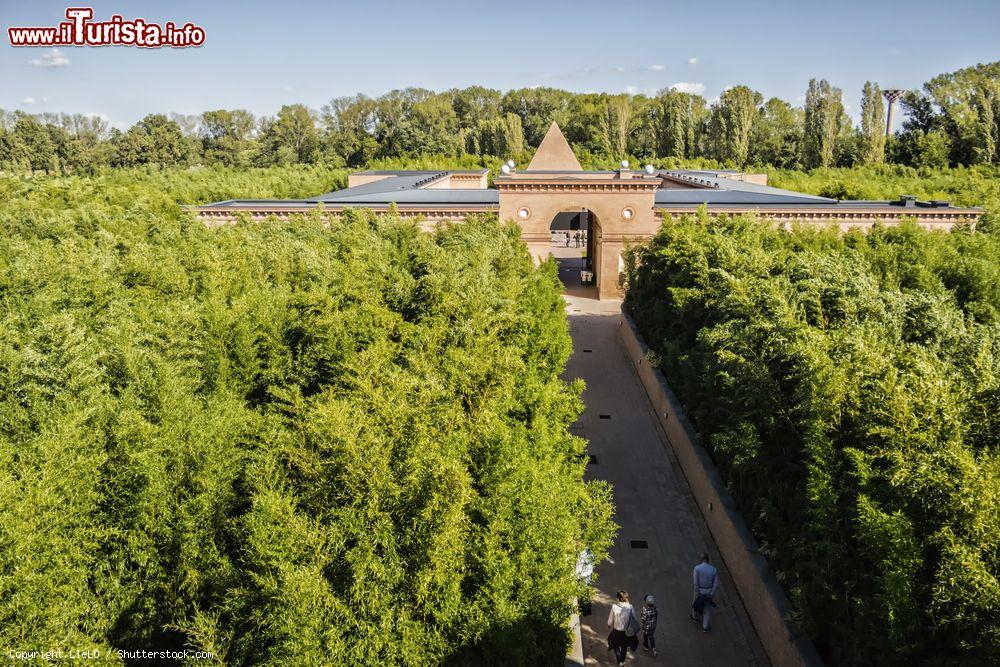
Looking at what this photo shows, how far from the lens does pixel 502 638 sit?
6.52 meters

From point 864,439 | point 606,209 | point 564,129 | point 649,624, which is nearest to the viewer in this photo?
point 864,439

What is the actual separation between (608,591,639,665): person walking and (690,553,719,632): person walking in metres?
1.25

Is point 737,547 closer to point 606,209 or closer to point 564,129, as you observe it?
point 606,209

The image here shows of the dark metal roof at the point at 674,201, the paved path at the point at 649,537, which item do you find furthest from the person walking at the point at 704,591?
the dark metal roof at the point at 674,201

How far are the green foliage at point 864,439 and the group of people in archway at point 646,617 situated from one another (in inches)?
41.5

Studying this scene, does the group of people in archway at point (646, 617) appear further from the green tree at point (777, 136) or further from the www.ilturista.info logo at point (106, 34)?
the green tree at point (777, 136)

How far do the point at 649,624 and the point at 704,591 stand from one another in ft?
3.62

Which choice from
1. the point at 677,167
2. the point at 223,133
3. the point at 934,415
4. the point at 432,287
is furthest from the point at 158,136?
the point at 934,415

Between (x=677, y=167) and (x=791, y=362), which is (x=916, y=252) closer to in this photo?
(x=791, y=362)

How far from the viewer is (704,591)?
32.4 ft

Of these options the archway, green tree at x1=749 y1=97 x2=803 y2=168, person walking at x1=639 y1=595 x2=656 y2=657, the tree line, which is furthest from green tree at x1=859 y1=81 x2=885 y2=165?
person walking at x1=639 y1=595 x2=656 y2=657

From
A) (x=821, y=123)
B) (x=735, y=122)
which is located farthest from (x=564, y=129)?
(x=821, y=123)

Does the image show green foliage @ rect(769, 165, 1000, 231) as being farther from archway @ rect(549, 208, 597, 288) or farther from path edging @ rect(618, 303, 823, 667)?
path edging @ rect(618, 303, 823, 667)

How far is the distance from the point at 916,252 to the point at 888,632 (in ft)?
45.7
